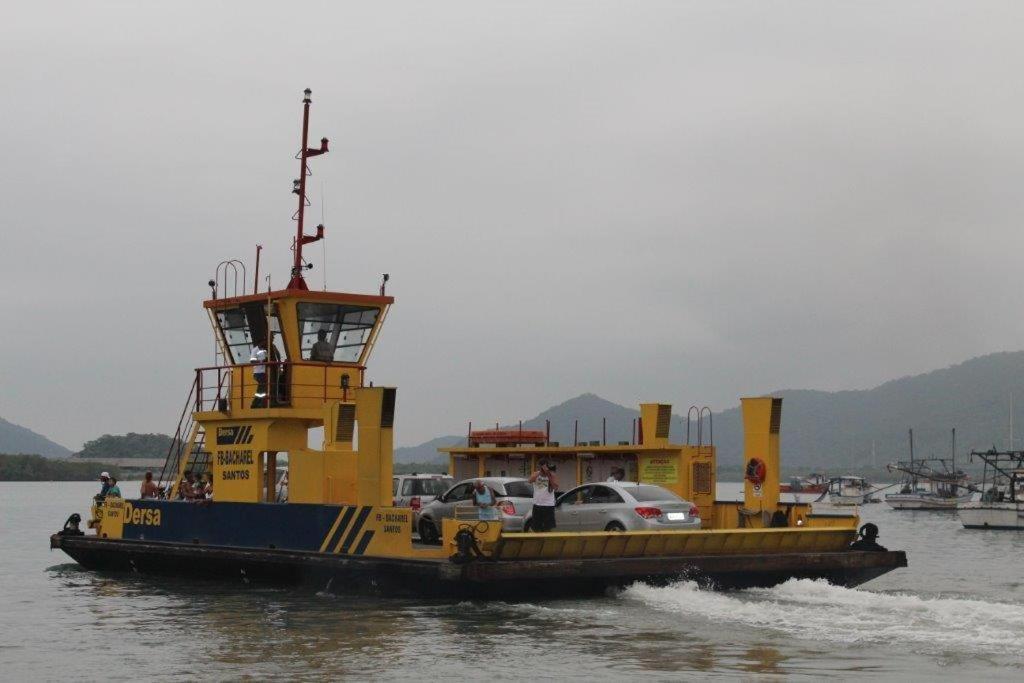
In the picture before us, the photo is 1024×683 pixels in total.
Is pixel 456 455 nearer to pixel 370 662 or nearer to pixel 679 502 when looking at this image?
pixel 679 502

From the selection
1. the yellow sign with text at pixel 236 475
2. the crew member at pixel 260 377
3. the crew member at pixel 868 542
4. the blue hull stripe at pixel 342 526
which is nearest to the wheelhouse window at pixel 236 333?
the crew member at pixel 260 377

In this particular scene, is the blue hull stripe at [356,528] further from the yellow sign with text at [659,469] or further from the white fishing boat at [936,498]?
the white fishing boat at [936,498]

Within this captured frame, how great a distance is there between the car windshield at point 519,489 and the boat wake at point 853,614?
3900 mm

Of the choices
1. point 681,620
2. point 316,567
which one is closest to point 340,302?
point 316,567

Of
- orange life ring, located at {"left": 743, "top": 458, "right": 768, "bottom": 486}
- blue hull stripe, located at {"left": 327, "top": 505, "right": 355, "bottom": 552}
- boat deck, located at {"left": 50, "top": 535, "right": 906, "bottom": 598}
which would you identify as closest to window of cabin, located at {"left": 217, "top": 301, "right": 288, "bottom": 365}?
boat deck, located at {"left": 50, "top": 535, "right": 906, "bottom": 598}

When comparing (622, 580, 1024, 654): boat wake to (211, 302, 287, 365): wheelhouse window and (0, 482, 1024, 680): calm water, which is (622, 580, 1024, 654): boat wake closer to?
(0, 482, 1024, 680): calm water

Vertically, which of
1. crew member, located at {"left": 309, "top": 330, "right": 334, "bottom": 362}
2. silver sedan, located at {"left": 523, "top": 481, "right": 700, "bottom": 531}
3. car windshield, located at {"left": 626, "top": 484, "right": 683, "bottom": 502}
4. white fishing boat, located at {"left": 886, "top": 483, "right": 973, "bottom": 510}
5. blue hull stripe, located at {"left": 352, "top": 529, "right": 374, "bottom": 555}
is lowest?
blue hull stripe, located at {"left": 352, "top": 529, "right": 374, "bottom": 555}

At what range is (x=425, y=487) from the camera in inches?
1039

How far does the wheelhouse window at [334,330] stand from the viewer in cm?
2411

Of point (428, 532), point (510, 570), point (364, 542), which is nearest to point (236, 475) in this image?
point (428, 532)

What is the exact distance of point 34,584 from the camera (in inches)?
1122

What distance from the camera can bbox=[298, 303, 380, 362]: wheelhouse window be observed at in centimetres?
2411

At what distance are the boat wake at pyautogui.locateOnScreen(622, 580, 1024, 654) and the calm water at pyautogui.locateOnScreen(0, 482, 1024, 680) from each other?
0.11 feet

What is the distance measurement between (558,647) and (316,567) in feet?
19.1
